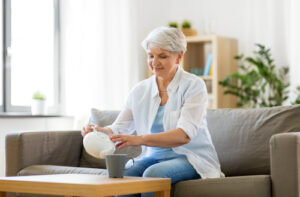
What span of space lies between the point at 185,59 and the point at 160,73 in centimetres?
282

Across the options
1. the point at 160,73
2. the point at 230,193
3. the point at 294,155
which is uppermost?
the point at 160,73

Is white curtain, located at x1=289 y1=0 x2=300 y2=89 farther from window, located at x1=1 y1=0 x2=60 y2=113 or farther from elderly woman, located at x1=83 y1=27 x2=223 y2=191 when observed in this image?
elderly woman, located at x1=83 y1=27 x2=223 y2=191

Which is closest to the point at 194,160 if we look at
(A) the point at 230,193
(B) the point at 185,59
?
(A) the point at 230,193

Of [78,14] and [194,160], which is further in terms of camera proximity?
[78,14]

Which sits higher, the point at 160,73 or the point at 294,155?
the point at 160,73

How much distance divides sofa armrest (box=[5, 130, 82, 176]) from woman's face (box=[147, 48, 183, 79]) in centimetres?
89

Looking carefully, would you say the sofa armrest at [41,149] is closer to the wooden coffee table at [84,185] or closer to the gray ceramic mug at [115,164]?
the wooden coffee table at [84,185]

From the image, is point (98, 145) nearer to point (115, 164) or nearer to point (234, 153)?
point (115, 164)

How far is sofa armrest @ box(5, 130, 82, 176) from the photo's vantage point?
2904 mm

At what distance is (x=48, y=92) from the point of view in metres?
4.57

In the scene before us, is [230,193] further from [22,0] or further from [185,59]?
[185,59]

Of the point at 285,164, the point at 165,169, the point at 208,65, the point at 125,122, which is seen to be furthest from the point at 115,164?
the point at 208,65

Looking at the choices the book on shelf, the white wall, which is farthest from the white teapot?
the book on shelf

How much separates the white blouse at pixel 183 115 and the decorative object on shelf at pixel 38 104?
1814 mm
